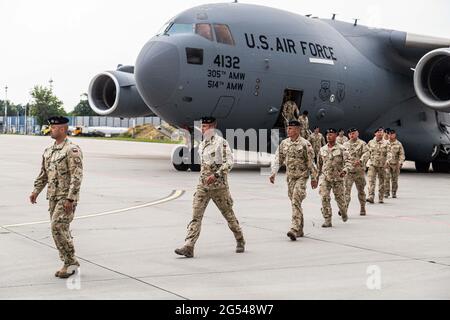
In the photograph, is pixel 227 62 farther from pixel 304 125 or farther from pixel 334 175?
pixel 334 175

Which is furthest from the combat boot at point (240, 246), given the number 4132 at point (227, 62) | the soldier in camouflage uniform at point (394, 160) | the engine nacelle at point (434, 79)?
the engine nacelle at point (434, 79)

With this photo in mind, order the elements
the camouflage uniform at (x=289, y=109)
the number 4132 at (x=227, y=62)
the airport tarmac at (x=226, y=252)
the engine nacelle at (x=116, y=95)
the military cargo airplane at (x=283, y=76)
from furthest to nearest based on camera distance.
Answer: the engine nacelle at (x=116, y=95) < the camouflage uniform at (x=289, y=109) < the number 4132 at (x=227, y=62) < the military cargo airplane at (x=283, y=76) < the airport tarmac at (x=226, y=252)

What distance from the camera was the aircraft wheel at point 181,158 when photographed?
20.8 m

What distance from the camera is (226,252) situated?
27.4ft

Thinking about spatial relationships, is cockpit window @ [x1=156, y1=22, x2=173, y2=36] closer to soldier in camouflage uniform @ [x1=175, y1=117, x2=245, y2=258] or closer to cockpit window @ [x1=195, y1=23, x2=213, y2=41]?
cockpit window @ [x1=195, y1=23, x2=213, y2=41]

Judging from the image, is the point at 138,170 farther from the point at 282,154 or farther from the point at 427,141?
the point at 282,154

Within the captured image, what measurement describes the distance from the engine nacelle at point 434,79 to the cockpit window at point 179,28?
7.18 metres

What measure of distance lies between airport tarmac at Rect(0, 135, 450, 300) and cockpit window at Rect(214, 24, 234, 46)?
582 centimetres

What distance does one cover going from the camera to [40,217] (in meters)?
10.9

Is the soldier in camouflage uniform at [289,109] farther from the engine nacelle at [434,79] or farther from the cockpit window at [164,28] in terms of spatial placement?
the cockpit window at [164,28]

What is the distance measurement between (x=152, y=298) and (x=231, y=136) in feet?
48.3

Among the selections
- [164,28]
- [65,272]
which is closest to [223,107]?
[164,28]

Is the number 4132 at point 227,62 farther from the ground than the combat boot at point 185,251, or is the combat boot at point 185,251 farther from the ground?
the number 4132 at point 227,62

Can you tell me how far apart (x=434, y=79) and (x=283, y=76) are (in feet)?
17.9
